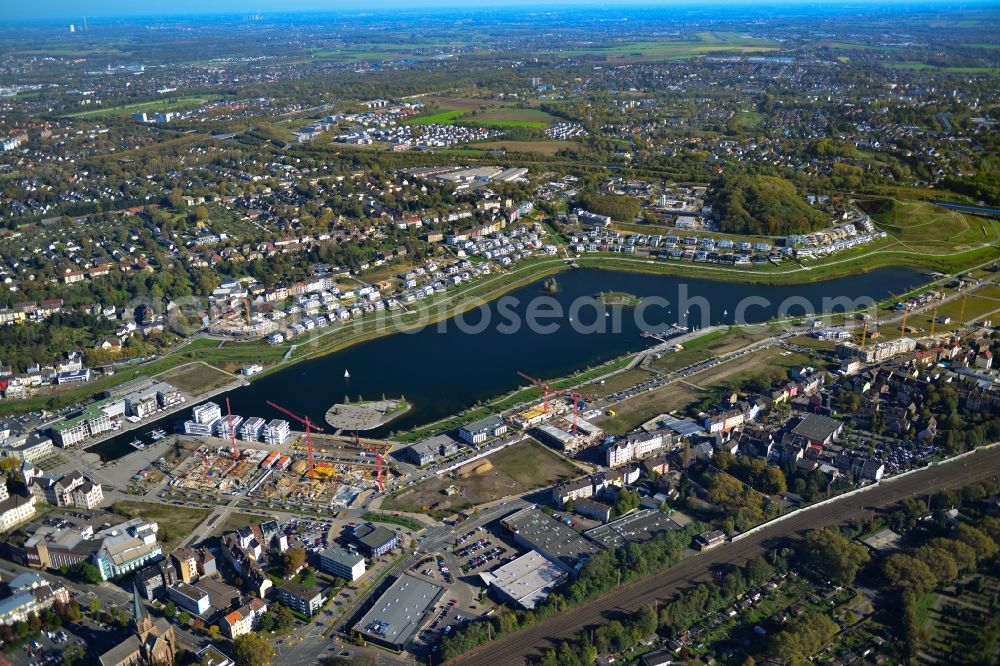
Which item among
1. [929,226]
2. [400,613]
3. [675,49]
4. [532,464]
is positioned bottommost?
[400,613]

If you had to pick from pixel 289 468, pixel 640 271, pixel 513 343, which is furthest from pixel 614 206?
pixel 289 468

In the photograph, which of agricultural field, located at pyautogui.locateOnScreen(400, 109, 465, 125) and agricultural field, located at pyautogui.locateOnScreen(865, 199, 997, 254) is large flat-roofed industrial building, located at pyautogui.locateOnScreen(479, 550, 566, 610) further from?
agricultural field, located at pyautogui.locateOnScreen(400, 109, 465, 125)

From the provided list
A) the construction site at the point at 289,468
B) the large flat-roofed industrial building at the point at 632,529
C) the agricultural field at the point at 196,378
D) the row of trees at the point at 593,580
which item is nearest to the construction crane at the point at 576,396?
the large flat-roofed industrial building at the point at 632,529

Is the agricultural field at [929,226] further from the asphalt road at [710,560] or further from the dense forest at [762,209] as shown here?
the asphalt road at [710,560]

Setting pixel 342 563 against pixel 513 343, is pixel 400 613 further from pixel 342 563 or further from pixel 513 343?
pixel 513 343

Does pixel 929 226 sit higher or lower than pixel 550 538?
higher
